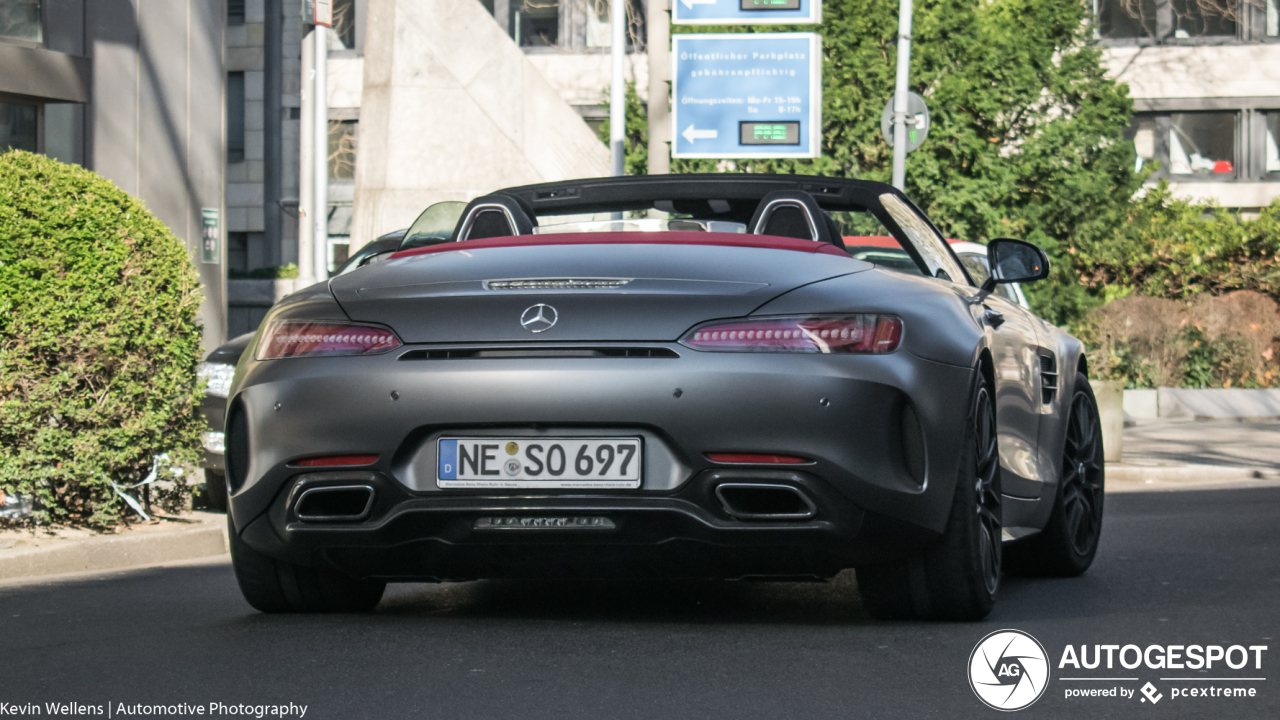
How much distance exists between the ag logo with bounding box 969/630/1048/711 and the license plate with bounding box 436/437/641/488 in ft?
3.20

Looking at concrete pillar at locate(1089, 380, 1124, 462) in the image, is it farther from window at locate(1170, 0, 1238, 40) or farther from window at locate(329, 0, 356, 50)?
window at locate(329, 0, 356, 50)

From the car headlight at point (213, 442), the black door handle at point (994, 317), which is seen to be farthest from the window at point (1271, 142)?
the black door handle at point (994, 317)

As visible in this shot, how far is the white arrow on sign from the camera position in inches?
722

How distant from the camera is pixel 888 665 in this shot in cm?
442

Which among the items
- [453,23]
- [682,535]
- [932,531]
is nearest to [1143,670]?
[932,531]

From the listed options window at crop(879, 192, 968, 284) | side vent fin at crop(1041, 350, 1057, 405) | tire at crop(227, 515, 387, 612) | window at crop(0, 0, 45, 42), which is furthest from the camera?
window at crop(0, 0, 45, 42)

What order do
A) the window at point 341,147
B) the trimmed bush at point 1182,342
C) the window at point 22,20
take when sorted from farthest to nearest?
the window at point 341,147, the trimmed bush at point 1182,342, the window at point 22,20

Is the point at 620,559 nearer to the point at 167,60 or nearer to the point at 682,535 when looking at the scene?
the point at 682,535

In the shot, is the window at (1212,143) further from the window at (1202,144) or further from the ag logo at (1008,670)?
the ag logo at (1008,670)

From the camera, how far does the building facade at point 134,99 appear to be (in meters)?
16.0

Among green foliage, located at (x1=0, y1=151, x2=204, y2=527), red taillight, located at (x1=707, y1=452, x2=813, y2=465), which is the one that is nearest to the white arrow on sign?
green foliage, located at (x1=0, y1=151, x2=204, y2=527)

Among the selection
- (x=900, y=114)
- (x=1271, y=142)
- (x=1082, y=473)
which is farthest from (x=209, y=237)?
(x=1271, y=142)

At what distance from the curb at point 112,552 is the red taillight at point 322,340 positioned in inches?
103

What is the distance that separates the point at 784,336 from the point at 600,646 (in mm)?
944
